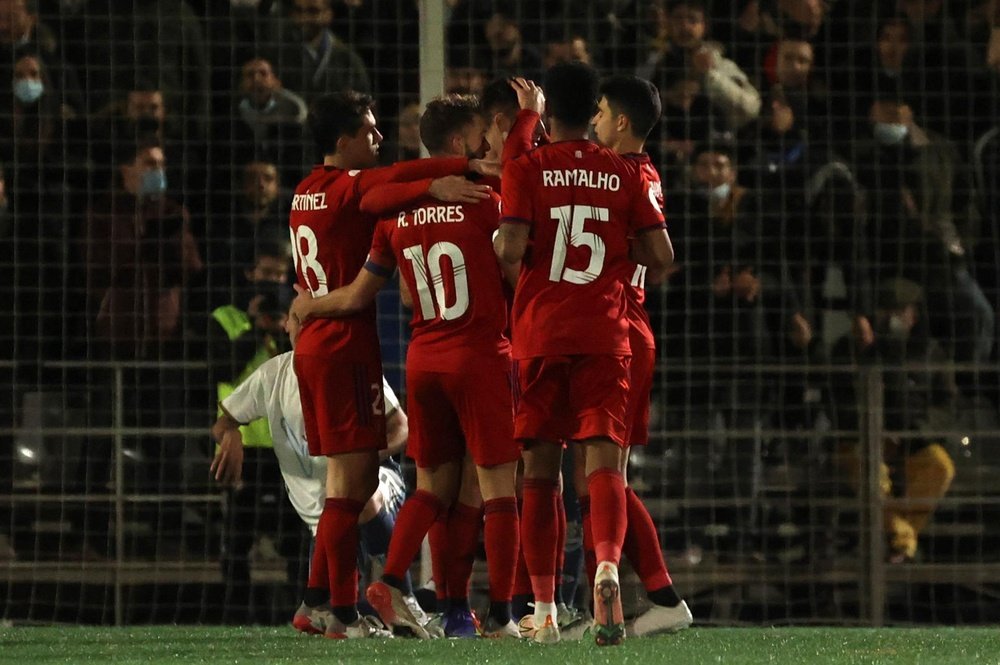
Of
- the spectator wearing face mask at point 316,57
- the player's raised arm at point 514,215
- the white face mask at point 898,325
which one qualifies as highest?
the spectator wearing face mask at point 316,57

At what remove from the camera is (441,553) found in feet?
20.1

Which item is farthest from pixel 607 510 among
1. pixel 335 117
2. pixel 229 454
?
pixel 229 454

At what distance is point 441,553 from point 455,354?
693 mm

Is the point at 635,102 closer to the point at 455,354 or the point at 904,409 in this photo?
the point at 455,354

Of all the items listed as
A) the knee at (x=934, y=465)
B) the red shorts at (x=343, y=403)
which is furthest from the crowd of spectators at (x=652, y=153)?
the red shorts at (x=343, y=403)

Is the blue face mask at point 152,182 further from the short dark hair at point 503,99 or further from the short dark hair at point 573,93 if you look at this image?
the short dark hair at point 573,93

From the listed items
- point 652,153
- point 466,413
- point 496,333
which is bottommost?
point 466,413

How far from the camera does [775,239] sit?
926 cm

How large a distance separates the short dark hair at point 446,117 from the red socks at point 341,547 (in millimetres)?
1177

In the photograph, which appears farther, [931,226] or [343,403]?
[931,226]

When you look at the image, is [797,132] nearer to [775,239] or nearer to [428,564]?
[775,239]

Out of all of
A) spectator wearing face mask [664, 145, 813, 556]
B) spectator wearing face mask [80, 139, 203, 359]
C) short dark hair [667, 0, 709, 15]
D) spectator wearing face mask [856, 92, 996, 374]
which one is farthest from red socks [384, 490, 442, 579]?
short dark hair [667, 0, 709, 15]

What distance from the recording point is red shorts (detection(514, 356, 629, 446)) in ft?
17.8

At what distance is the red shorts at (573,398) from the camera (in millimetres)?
5426
